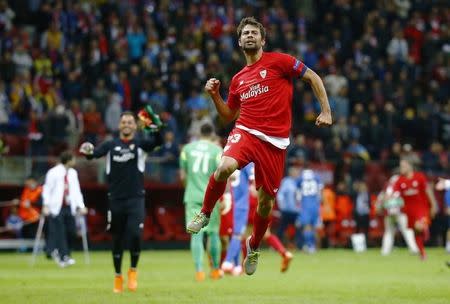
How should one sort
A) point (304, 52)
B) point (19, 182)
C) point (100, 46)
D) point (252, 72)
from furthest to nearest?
point (304, 52) < point (100, 46) < point (19, 182) < point (252, 72)

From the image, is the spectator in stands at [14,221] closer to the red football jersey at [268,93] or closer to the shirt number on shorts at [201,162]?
the shirt number on shorts at [201,162]

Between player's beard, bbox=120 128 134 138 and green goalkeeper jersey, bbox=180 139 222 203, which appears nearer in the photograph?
player's beard, bbox=120 128 134 138

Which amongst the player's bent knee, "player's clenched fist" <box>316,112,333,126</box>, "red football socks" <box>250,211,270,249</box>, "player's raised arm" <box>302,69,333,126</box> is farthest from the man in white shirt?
"player's clenched fist" <box>316,112,333,126</box>

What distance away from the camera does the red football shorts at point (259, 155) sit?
12742 millimetres

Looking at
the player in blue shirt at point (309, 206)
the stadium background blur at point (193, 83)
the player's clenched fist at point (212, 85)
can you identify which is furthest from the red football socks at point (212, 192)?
the player in blue shirt at point (309, 206)

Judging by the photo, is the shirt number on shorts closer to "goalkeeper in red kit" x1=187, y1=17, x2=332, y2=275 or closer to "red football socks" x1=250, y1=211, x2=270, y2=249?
"red football socks" x1=250, y1=211, x2=270, y2=249

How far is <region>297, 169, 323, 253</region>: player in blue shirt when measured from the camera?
31203 millimetres

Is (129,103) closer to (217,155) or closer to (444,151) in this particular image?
(444,151)

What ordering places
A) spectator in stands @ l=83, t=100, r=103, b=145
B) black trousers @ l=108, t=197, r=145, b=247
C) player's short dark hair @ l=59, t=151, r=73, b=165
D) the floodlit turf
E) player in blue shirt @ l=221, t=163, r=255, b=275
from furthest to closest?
spectator in stands @ l=83, t=100, r=103, b=145 → player's short dark hair @ l=59, t=151, r=73, b=165 → player in blue shirt @ l=221, t=163, r=255, b=275 → black trousers @ l=108, t=197, r=145, b=247 → the floodlit turf

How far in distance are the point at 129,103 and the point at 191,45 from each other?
11.1 feet


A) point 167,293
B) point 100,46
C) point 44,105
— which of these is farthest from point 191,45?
point 167,293

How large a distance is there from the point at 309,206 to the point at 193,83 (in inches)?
192

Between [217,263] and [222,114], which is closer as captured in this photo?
[222,114]

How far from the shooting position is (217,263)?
62.6 ft
